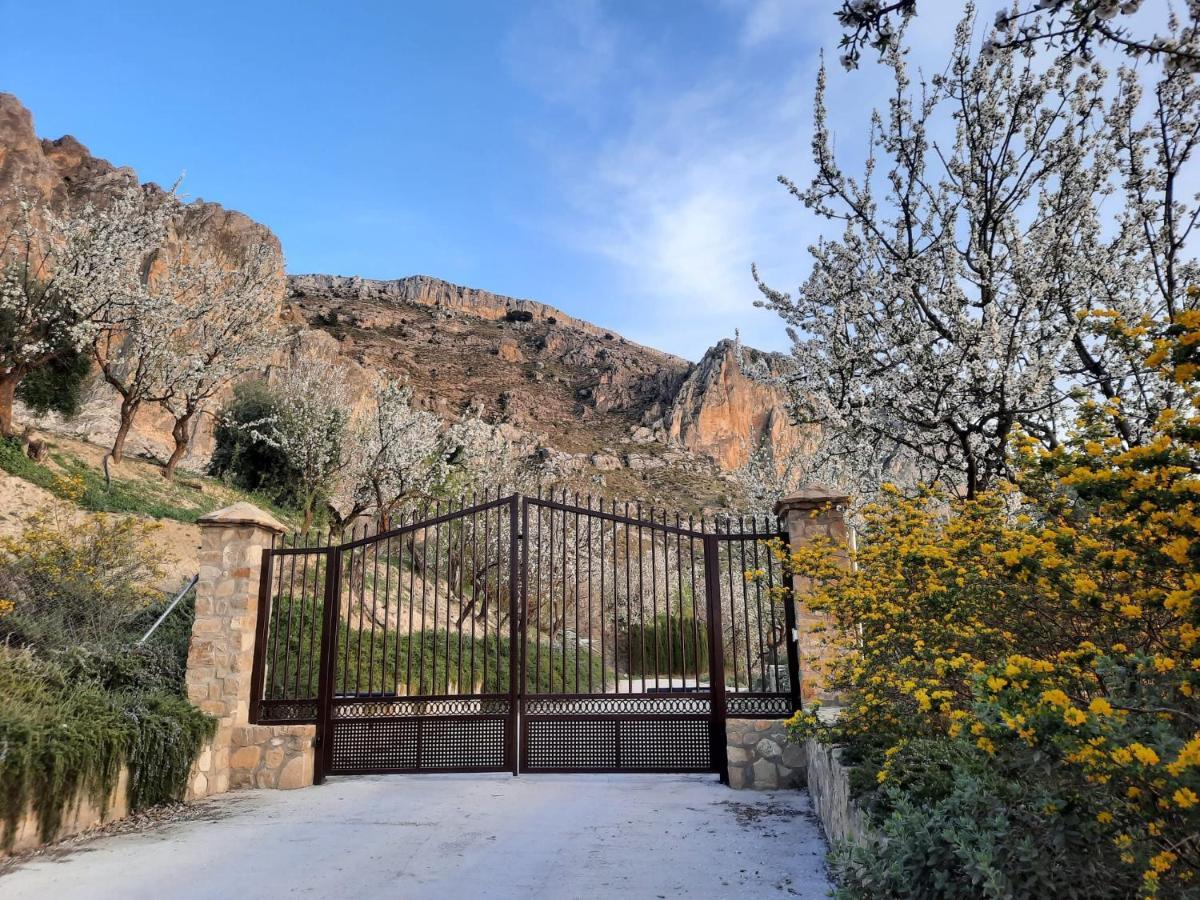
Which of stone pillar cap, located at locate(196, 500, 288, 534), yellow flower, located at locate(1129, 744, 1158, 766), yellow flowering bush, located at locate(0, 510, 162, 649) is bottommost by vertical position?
yellow flower, located at locate(1129, 744, 1158, 766)

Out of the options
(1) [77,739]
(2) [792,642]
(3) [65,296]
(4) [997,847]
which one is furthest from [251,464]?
(4) [997,847]

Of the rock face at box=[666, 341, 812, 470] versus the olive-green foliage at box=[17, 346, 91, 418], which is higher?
the rock face at box=[666, 341, 812, 470]

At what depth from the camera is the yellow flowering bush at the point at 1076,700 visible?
1726 millimetres

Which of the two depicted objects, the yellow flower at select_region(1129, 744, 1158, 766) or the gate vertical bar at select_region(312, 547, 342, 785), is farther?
the gate vertical bar at select_region(312, 547, 342, 785)

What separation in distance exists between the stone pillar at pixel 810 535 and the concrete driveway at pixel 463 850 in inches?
39.2

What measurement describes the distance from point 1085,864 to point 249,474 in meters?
20.1

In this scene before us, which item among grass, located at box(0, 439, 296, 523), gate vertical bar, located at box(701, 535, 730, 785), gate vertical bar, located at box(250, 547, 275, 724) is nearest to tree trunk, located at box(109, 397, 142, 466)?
grass, located at box(0, 439, 296, 523)

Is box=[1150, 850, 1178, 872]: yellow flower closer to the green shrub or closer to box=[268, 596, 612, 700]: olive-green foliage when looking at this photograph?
the green shrub

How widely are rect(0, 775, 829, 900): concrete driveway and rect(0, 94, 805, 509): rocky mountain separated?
82.6ft

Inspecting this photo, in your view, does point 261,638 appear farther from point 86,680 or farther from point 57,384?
point 57,384

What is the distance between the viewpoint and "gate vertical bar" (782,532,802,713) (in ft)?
21.1

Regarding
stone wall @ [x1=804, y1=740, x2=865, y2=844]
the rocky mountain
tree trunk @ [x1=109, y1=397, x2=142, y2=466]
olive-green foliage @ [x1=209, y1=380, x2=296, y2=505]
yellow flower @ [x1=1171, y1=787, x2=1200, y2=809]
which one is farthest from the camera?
the rocky mountain

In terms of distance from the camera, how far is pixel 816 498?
661cm

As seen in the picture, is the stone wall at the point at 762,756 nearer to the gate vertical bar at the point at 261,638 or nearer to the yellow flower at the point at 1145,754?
the gate vertical bar at the point at 261,638
